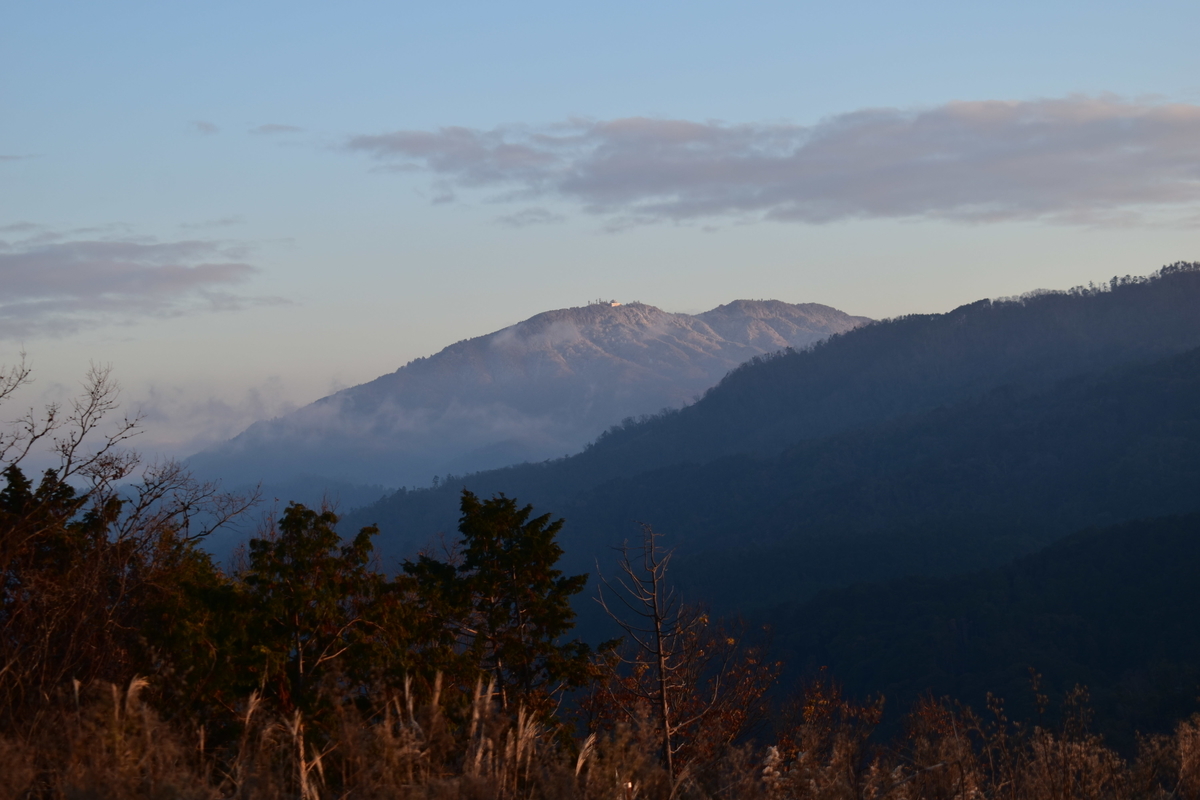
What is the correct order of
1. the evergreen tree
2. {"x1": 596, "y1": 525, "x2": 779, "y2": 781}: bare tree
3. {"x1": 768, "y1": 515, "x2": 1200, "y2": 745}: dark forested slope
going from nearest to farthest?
1. {"x1": 596, "y1": 525, "x2": 779, "y2": 781}: bare tree
2. the evergreen tree
3. {"x1": 768, "y1": 515, "x2": 1200, "y2": 745}: dark forested slope

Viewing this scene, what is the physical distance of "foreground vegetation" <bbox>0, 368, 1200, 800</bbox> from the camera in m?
9.83

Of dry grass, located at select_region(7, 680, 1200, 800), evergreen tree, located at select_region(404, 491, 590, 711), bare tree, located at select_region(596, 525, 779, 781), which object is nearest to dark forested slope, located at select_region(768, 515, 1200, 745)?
bare tree, located at select_region(596, 525, 779, 781)

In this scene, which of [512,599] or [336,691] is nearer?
[336,691]

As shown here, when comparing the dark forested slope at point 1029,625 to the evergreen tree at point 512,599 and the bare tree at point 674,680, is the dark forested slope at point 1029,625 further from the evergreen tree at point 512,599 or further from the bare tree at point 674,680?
the evergreen tree at point 512,599

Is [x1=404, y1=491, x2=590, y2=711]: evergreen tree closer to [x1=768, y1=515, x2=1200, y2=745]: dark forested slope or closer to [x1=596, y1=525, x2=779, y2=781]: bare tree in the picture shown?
[x1=596, y1=525, x2=779, y2=781]: bare tree

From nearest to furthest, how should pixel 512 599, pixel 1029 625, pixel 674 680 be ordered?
1. pixel 512 599
2. pixel 674 680
3. pixel 1029 625

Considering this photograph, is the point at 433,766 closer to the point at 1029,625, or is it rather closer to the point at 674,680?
the point at 674,680

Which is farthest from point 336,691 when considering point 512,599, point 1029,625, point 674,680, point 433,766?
point 1029,625

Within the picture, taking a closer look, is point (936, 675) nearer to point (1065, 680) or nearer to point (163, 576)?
point (1065, 680)

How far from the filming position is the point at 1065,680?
9938 centimetres

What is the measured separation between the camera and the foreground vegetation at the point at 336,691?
9828mm

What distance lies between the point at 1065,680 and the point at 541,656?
300 feet

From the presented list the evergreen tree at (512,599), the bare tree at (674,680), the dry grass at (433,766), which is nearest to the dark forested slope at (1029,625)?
the bare tree at (674,680)

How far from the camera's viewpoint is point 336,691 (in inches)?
440
